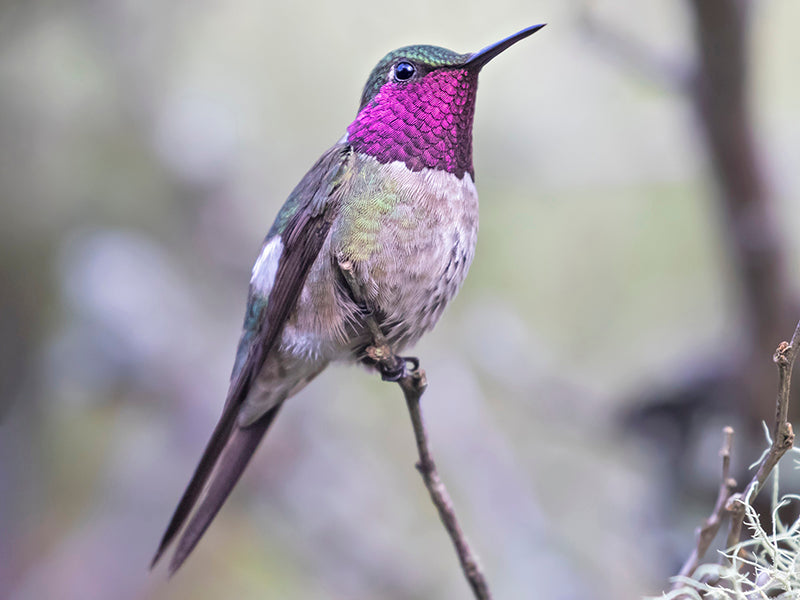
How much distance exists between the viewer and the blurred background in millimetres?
2725

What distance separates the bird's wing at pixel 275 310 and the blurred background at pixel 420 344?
4.40 feet

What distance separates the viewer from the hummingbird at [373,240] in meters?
1.57

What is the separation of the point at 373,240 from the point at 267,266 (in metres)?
0.32

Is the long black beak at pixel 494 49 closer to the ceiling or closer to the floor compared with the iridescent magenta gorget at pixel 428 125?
closer to the ceiling

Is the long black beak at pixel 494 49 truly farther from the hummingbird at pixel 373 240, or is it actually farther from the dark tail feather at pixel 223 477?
the dark tail feather at pixel 223 477

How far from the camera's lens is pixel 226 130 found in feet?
12.8

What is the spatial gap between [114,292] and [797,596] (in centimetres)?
317

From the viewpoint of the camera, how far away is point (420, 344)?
3711mm

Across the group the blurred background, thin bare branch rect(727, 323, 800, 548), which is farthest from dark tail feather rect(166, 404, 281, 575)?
the blurred background

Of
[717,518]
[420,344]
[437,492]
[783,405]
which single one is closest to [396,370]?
[437,492]

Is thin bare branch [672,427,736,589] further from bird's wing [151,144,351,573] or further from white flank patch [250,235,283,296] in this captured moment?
white flank patch [250,235,283,296]

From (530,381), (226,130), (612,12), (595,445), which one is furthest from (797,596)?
(226,130)

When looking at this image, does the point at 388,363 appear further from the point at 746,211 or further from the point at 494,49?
the point at 746,211

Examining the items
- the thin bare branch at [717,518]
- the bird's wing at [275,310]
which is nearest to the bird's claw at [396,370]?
the bird's wing at [275,310]
